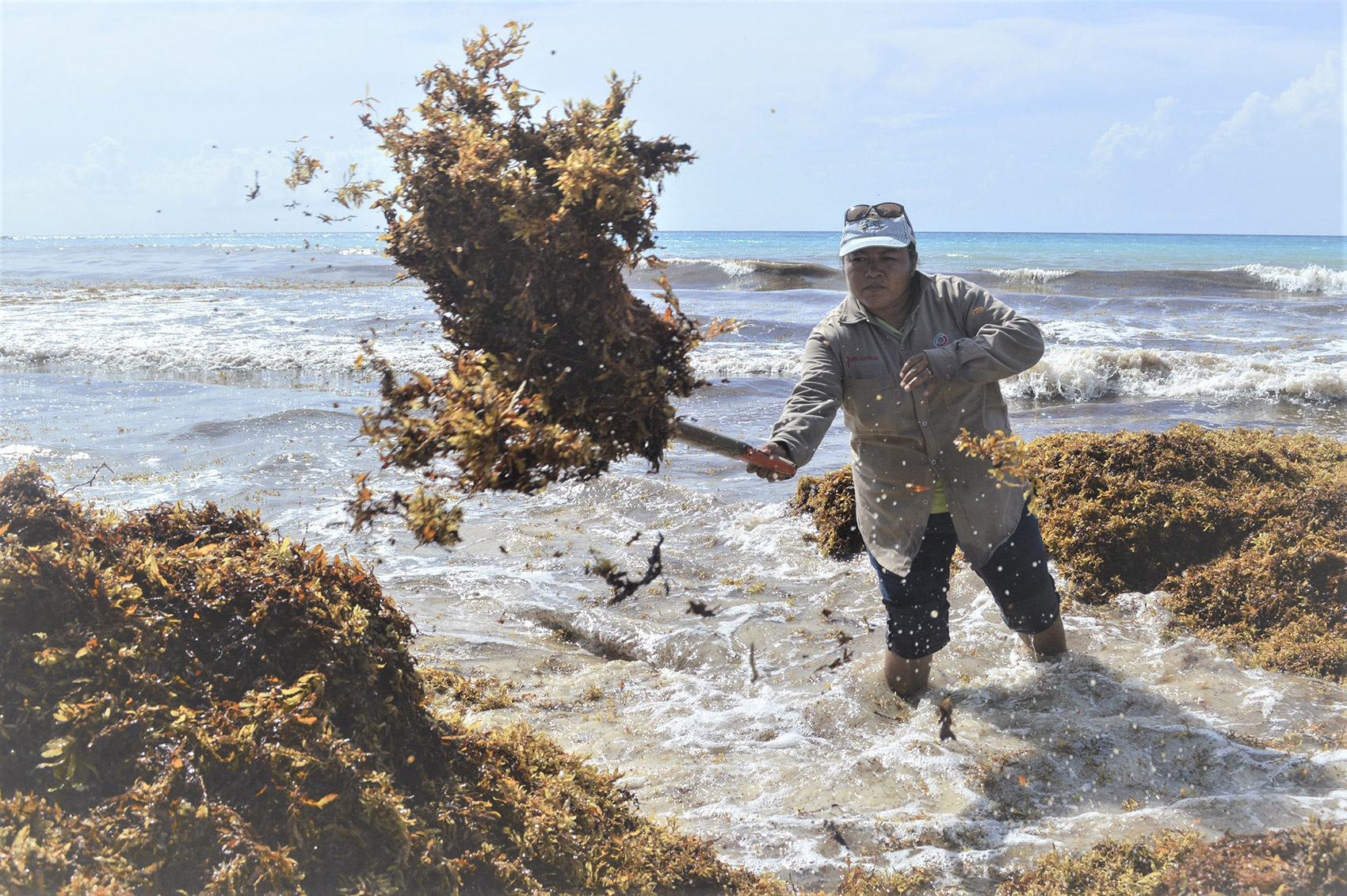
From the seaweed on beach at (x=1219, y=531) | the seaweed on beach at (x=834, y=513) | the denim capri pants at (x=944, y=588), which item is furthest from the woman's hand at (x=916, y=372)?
the seaweed on beach at (x=834, y=513)

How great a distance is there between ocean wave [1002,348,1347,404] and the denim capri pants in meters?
9.54

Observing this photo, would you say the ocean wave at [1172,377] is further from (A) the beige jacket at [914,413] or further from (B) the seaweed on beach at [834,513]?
(A) the beige jacket at [914,413]

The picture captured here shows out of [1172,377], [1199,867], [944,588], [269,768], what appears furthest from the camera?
[1172,377]

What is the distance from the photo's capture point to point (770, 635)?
18.0 feet

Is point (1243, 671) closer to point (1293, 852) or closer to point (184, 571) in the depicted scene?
point (1293, 852)

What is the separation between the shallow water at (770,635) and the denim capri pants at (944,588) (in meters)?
0.38

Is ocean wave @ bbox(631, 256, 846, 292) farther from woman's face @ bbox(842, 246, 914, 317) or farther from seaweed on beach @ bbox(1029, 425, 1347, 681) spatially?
woman's face @ bbox(842, 246, 914, 317)

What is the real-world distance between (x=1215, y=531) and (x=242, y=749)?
558cm

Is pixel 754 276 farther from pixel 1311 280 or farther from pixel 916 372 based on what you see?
pixel 916 372

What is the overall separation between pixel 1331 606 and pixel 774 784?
332 centimetres

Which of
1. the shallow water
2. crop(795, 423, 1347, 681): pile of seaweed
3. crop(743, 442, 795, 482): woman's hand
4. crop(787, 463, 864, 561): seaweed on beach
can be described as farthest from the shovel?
crop(787, 463, 864, 561): seaweed on beach

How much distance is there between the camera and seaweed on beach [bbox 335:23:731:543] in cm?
285

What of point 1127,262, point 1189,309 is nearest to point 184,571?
point 1189,309

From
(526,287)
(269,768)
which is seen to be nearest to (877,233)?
(526,287)
